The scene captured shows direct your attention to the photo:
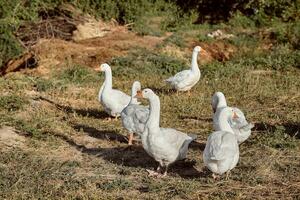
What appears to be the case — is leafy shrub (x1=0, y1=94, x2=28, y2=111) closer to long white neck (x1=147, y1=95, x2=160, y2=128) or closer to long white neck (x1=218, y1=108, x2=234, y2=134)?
long white neck (x1=147, y1=95, x2=160, y2=128)

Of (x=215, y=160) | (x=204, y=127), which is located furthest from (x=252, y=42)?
(x=215, y=160)

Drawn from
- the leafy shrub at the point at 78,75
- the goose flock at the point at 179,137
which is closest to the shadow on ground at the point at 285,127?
the goose flock at the point at 179,137

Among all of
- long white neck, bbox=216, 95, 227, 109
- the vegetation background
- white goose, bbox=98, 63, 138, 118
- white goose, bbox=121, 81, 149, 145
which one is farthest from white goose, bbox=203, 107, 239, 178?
white goose, bbox=98, 63, 138, 118

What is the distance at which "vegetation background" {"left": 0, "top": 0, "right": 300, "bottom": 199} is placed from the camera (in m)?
7.81

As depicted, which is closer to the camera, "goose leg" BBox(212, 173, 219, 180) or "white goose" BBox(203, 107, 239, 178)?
"white goose" BBox(203, 107, 239, 178)

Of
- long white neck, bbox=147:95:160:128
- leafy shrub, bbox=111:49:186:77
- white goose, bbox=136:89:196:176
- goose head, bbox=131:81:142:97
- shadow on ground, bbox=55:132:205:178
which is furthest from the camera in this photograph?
leafy shrub, bbox=111:49:186:77

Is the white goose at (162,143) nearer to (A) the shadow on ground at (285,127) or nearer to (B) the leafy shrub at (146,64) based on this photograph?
(A) the shadow on ground at (285,127)

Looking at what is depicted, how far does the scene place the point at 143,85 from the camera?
47.7 feet

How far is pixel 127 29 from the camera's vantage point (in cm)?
1995

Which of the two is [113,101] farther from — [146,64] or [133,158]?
[146,64]

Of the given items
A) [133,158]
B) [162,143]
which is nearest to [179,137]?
[162,143]

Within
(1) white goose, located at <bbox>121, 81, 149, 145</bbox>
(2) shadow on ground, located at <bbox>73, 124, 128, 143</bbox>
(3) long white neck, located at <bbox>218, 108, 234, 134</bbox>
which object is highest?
(3) long white neck, located at <bbox>218, 108, 234, 134</bbox>

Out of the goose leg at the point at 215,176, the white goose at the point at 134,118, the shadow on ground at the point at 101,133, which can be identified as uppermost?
the white goose at the point at 134,118

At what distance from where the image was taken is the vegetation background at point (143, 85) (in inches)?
308
